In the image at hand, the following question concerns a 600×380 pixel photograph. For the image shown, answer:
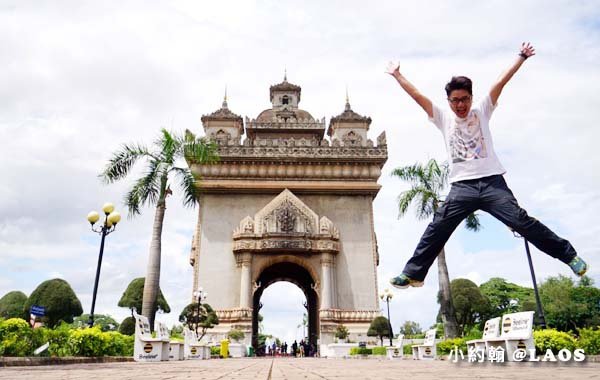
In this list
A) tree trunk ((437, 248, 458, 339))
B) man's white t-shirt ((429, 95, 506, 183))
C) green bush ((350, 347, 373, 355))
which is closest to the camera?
man's white t-shirt ((429, 95, 506, 183))

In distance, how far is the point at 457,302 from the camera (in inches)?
1543

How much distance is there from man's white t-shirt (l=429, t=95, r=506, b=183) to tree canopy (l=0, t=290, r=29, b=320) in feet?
140

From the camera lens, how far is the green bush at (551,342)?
1130 cm

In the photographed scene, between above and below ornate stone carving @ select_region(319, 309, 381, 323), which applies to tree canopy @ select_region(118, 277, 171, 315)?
above

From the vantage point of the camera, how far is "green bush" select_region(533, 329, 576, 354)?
11305 mm

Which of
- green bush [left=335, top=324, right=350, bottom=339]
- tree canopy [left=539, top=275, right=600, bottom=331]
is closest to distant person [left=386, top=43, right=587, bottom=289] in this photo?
green bush [left=335, top=324, right=350, bottom=339]

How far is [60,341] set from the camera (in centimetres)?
1107

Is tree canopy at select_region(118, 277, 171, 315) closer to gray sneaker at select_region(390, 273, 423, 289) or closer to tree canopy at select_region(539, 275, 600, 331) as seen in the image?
gray sneaker at select_region(390, 273, 423, 289)

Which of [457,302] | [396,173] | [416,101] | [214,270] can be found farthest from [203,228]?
[416,101]

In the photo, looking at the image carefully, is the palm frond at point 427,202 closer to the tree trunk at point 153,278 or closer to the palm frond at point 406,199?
the palm frond at point 406,199

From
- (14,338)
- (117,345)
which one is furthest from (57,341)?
(14,338)

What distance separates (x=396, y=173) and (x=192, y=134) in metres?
10.4

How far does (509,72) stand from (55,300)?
36.0 meters

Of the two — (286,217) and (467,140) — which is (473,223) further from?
(467,140)
